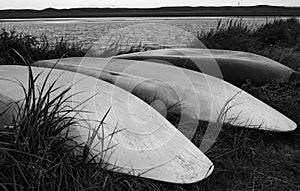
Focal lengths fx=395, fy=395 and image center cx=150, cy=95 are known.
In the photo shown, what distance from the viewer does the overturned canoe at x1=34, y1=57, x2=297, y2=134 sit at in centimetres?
249

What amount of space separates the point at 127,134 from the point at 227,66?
192 cm

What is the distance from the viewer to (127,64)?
9.95ft

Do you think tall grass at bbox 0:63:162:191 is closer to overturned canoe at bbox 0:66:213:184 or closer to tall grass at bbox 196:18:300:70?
overturned canoe at bbox 0:66:213:184

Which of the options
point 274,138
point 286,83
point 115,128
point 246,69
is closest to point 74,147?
point 115,128

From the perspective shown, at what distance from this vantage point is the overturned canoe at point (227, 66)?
347 centimetres

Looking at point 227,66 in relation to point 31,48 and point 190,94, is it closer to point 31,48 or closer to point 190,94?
point 190,94

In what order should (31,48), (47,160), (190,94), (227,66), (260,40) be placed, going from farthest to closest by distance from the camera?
(260,40)
(31,48)
(227,66)
(190,94)
(47,160)

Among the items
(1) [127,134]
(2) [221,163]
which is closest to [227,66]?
(2) [221,163]

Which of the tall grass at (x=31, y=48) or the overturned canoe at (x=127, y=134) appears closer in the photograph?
the overturned canoe at (x=127, y=134)

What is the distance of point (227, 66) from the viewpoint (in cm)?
358

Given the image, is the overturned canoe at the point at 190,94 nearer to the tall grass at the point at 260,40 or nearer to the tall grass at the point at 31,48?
the tall grass at the point at 31,48

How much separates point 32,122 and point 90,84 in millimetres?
778

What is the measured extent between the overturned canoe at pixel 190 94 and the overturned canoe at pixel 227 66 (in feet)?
1.67

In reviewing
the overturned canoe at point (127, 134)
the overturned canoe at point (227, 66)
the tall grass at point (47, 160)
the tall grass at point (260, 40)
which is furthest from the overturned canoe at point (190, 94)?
the tall grass at point (260, 40)
